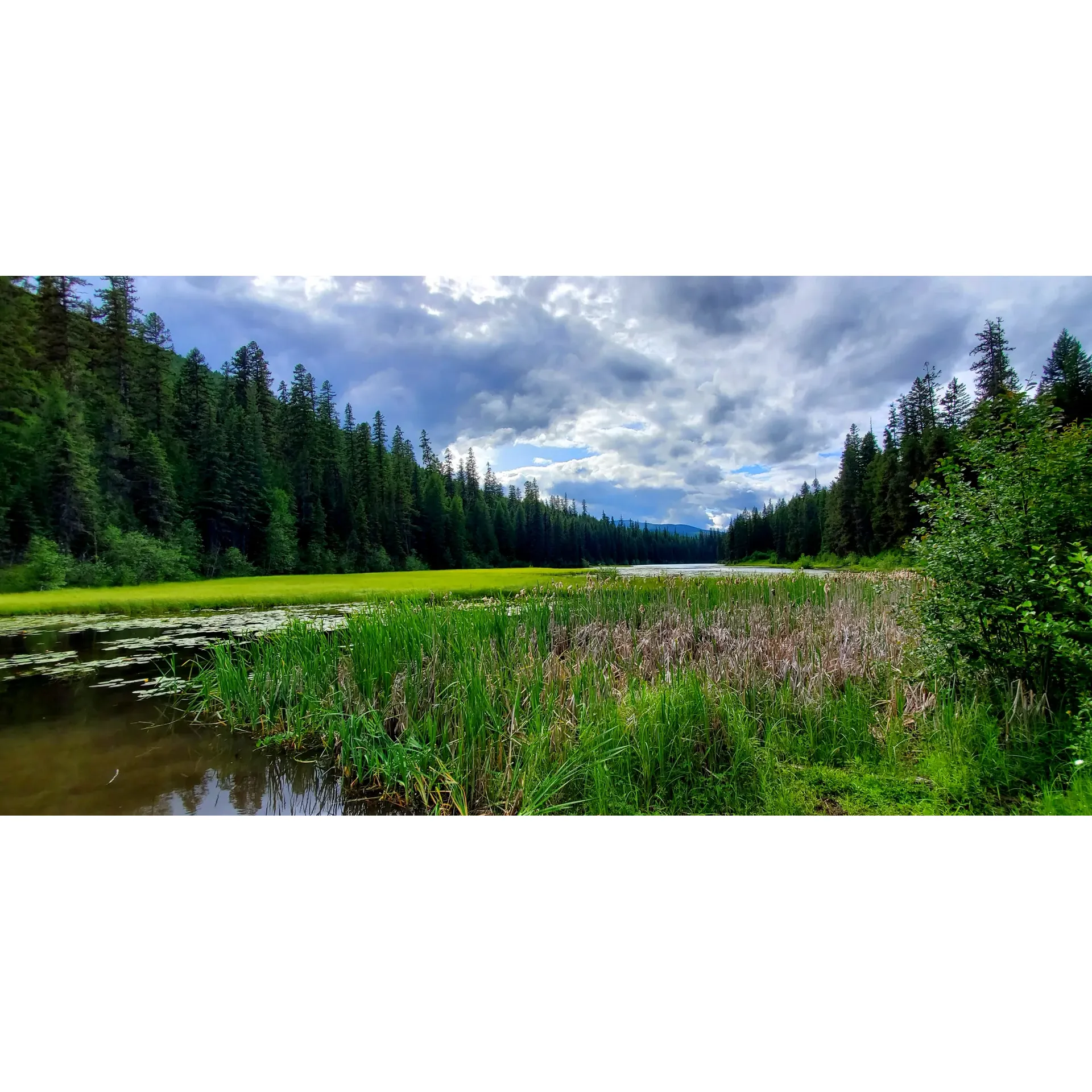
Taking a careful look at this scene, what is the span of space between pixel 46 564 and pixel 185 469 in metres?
1.77

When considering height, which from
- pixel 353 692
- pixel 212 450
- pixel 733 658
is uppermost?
pixel 212 450

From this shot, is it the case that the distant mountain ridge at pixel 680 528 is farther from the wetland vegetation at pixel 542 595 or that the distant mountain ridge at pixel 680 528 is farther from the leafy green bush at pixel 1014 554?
the leafy green bush at pixel 1014 554

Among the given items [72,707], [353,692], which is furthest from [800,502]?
[72,707]

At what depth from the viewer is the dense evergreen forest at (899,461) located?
3075mm

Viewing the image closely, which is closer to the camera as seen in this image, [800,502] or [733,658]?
[733,658]

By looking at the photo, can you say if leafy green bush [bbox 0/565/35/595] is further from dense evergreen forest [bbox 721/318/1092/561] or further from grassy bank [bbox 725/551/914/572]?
grassy bank [bbox 725/551/914/572]

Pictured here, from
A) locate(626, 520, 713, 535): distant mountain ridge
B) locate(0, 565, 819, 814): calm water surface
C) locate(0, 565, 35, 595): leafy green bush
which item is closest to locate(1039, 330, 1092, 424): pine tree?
locate(626, 520, 713, 535): distant mountain ridge

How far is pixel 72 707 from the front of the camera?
3.60 metres

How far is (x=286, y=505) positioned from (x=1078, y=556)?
739cm

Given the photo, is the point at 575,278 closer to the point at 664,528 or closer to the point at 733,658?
the point at 733,658

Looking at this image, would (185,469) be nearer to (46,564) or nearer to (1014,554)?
(46,564)

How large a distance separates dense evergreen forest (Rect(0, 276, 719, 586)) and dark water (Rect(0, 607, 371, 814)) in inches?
39.2

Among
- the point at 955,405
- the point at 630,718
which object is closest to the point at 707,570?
the point at 955,405

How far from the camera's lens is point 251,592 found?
554 centimetres
